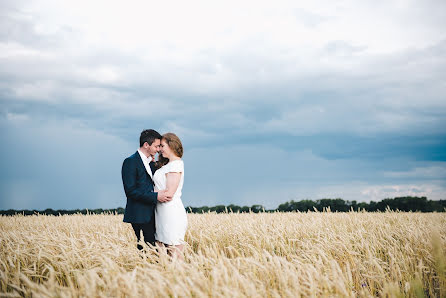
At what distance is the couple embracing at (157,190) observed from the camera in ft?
15.8

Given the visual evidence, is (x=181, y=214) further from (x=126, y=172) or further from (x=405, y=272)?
(x=405, y=272)

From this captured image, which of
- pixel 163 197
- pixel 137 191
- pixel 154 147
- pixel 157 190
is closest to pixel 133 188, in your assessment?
pixel 137 191

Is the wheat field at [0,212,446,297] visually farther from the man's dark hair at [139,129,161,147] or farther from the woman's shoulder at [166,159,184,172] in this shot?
the man's dark hair at [139,129,161,147]

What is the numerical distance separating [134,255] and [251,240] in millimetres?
2183

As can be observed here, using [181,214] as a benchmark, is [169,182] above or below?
above

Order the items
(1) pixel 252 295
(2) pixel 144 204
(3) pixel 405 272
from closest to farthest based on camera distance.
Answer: (1) pixel 252 295 → (3) pixel 405 272 → (2) pixel 144 204

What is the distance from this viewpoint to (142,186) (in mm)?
5113

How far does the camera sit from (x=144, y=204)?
16.6 feet

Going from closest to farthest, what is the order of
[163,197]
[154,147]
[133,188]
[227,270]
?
1. [227,270]
2. [163,197]
3. [133,188]
4. [154,147]

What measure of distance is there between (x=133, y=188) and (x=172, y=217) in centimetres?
78

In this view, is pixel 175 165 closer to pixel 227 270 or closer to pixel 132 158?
pixel 132 158

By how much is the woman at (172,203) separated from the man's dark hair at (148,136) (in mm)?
317

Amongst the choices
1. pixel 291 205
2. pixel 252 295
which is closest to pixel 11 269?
pixel 252 295

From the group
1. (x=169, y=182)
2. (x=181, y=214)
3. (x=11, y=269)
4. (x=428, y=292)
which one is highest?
(x=169, y=182)
